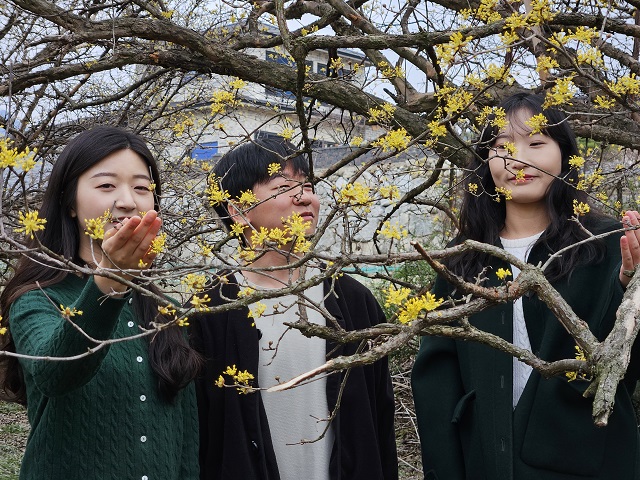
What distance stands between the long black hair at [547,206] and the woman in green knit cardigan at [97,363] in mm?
954

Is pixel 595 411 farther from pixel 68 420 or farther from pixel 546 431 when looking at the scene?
pixel 68 420

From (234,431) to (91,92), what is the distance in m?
3.89

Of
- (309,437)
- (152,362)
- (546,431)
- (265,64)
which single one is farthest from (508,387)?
(265,64)

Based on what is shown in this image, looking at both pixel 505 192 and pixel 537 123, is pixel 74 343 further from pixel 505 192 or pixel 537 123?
pixel 537 123

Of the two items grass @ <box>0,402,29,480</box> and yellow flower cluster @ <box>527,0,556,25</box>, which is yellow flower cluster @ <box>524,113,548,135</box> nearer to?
yellow flower cluster @ <box>527,0,556,25</box>

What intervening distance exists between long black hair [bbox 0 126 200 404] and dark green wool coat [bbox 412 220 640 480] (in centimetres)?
78

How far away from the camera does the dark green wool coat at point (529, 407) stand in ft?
7.52

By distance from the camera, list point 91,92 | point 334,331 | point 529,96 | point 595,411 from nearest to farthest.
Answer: point 595,411
point 334,331
point 529,96
point 91,92

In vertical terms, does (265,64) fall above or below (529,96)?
above

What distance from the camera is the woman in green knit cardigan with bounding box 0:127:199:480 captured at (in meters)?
1.97

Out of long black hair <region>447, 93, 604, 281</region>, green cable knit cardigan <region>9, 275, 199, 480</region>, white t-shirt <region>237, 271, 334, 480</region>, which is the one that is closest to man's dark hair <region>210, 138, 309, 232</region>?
white t-shirt <region>237, 271, 334, 480</region>

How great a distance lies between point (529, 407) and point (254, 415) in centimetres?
80

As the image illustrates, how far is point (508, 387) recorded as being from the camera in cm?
238

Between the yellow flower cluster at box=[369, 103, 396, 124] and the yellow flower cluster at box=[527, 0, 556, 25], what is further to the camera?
the yellow flower cluster at box=[369, 103, 396, 124]
